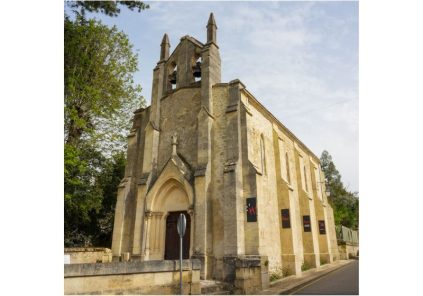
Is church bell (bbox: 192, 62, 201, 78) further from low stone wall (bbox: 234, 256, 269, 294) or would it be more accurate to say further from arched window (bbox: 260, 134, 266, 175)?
low stone wall (bbox: 234, 256, 269, 294)

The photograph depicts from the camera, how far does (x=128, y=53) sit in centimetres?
2108

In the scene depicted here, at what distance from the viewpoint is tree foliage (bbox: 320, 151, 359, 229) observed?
45.6 meters

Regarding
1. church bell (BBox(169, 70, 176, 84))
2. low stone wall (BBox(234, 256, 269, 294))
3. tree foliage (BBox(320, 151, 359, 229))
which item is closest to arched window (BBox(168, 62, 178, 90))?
church bell (BBox(169, 70, 176, 84))

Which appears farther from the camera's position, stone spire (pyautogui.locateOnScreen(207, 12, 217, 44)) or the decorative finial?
stone spire (pyautogui.locateOnScreen(207, 12, 217, 44))

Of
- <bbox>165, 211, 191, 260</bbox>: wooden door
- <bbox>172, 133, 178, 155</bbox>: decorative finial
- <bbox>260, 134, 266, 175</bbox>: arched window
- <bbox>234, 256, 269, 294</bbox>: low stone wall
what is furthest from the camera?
<bbox>260, 134, 266, 175</bbox>: arched window

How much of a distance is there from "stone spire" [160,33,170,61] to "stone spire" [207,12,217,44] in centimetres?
336

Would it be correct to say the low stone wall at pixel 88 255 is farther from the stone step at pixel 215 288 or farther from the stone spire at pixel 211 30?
the stone spire at pixel 211 30

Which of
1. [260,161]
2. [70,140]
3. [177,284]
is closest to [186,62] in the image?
[260,161]

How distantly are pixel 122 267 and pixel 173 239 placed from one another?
6.61m

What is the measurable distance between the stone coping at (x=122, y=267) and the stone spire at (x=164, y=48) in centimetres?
1308

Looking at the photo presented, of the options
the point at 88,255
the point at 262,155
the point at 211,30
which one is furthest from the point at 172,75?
the point at 88,255

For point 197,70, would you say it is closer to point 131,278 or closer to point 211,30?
point 211,30

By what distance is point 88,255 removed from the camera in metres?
15.1

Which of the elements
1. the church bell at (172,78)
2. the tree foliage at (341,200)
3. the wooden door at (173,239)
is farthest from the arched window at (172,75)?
the tree foliage at (341,200)
